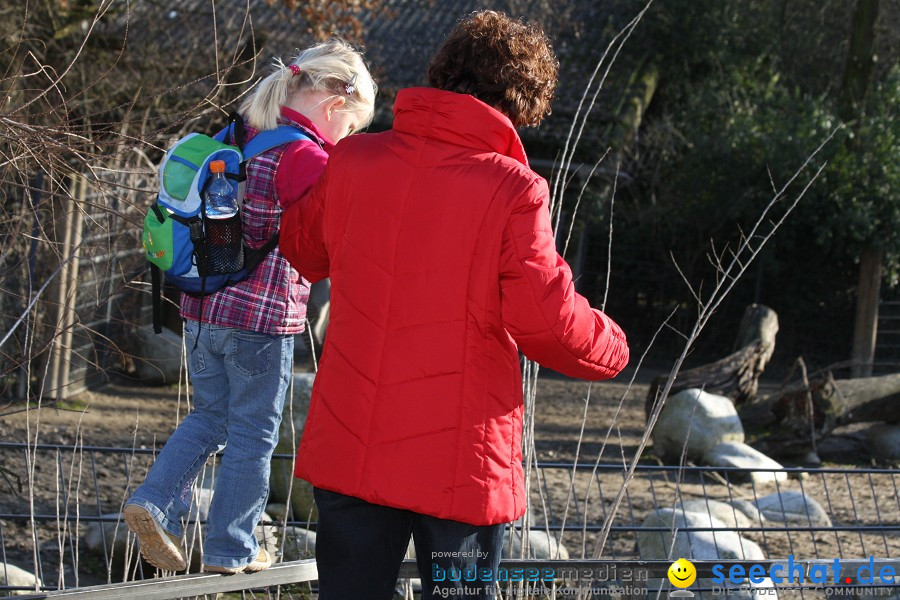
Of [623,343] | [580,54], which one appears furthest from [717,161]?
[623,343]

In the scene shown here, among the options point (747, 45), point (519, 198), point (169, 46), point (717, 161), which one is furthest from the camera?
point (747, 45)

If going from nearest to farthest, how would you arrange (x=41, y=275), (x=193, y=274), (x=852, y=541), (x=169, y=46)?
(x=193, y=274) < (x=852, y=541) < (x=41, y=275) < (x=169, y=46)

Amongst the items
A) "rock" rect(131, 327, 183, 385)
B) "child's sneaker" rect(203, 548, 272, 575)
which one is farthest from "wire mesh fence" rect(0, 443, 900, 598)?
"rock" rect(131, 327, 183, 385)

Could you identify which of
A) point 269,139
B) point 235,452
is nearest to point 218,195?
point 269,139

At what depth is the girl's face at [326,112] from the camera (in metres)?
2.65

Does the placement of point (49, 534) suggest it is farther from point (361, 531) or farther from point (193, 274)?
point (361, 531)

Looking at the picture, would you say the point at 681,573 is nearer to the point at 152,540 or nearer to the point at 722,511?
the point at 152,540

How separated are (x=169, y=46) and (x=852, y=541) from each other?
8021mm

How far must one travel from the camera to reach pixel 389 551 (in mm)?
2275

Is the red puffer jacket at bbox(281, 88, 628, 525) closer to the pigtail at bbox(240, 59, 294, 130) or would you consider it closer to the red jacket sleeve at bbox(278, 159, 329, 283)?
the red jacket sleeve at bbox(278, 159, 329, 283)

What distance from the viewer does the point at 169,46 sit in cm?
1087

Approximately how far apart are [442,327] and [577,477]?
4993 mm

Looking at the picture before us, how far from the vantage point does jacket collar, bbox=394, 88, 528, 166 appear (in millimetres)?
2176

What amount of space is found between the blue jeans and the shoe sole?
0.8 inches
